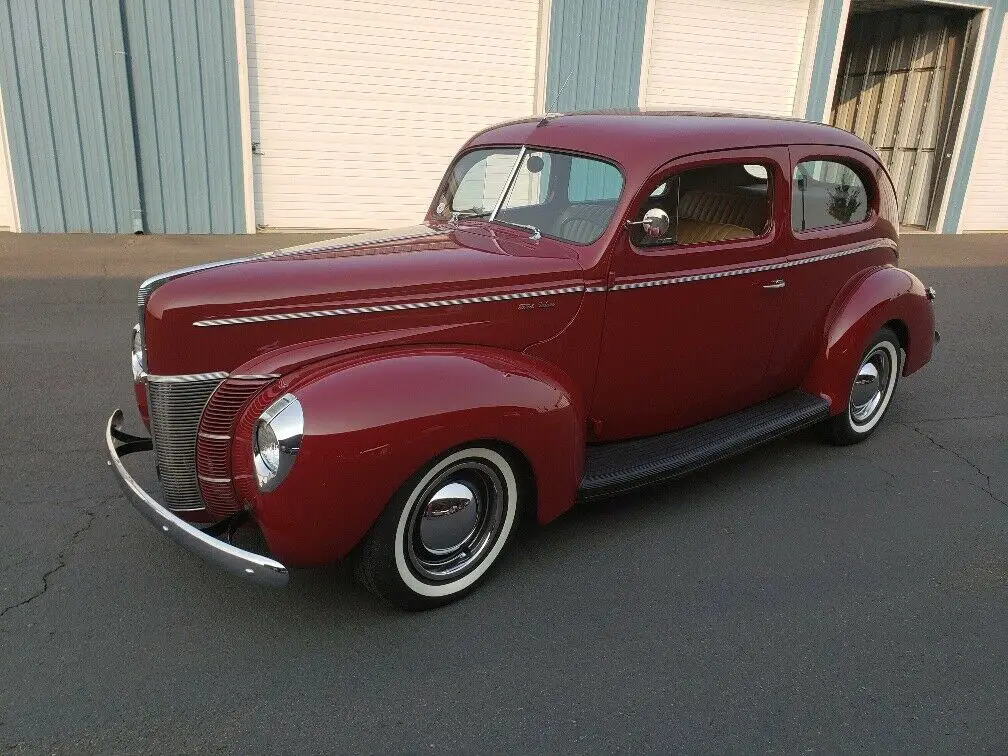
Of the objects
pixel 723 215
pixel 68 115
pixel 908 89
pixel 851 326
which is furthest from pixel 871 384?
pixel 908 89

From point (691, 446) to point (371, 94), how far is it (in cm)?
799

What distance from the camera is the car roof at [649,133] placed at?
11.2ft

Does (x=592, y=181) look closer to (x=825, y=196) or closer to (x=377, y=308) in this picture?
(x=377, y=308)

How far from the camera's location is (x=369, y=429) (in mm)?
2516

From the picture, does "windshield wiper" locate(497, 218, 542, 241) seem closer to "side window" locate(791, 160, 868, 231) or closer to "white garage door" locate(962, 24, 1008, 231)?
"side window" locate(791, 160, 868, 231)

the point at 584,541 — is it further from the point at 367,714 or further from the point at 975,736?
the point at 975,736

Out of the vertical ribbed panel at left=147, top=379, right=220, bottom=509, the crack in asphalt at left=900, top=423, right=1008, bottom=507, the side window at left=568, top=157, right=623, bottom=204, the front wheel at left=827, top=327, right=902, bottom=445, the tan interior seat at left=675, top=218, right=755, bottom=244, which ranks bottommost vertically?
the crack in asphalt at left=900, top=423, right=1008, bottom=507

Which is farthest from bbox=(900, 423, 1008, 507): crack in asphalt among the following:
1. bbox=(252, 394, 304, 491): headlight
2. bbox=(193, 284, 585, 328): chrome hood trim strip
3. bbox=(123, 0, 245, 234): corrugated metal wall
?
bbox=(123, 0, 245, 234): corrugated metal wall

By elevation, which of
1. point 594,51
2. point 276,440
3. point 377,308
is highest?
point 594,51

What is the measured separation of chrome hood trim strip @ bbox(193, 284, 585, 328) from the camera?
268cm

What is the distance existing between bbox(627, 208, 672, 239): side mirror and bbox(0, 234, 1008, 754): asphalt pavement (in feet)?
4.26

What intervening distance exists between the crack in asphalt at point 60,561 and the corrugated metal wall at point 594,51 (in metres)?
8.80

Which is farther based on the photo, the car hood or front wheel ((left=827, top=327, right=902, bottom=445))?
front wheel ((left=827, top=327, right=902, bottom=445))

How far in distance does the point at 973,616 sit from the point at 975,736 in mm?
715
